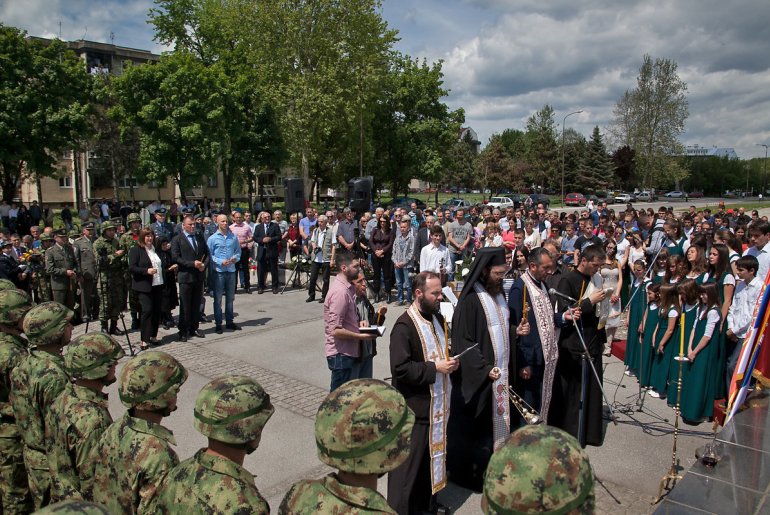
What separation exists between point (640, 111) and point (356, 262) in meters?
63.6

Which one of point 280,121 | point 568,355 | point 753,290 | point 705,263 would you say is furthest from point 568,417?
point 280,121

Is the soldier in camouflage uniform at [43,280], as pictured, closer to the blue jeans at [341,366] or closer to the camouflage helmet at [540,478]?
the blue jeans at [341,366]

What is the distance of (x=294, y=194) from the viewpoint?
16.5 m

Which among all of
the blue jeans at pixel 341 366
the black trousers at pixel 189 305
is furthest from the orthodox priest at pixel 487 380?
the black trousers at pixel 189 305

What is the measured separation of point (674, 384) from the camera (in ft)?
22.7

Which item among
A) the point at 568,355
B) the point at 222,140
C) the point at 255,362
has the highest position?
the point at 222,140

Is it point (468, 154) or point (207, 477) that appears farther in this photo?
point (468, 154)

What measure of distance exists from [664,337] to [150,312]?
773 cm

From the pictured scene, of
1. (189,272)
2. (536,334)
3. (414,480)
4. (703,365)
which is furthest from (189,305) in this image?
(703,365)

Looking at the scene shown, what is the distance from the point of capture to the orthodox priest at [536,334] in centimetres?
561

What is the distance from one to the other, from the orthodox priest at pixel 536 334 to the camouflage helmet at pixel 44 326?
3.92 metres

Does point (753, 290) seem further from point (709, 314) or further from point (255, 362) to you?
point (255, 362)

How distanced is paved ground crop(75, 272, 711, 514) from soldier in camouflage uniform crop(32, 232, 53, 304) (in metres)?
1.24

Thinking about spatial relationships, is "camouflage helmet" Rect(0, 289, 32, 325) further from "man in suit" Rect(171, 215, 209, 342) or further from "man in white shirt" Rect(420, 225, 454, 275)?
"man in white shirt" Rect(420, 225, 454, 275)
